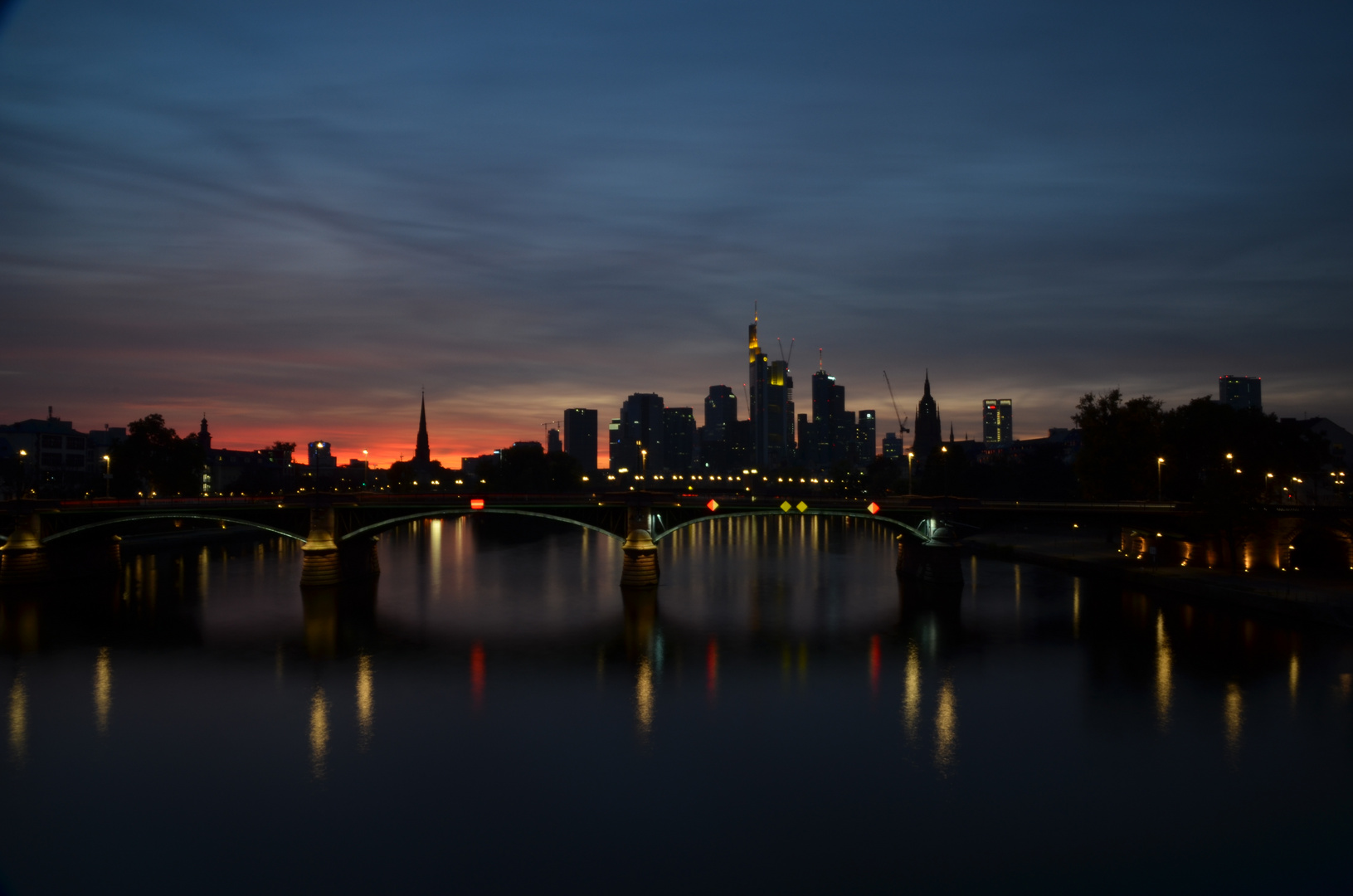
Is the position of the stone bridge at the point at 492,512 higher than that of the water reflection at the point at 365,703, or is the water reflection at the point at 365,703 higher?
the stone bridge at the point at 492,512

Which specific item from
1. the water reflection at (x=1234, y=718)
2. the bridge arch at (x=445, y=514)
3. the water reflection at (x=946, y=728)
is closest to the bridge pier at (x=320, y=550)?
the bridge arch at (x=445, y=514)

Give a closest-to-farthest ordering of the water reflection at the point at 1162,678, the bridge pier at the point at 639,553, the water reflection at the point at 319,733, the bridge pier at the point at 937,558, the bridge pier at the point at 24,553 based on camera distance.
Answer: the water reflection at the point at 319,733 → the water reflection at the point at 1162,678 → the bridge pier at the point at 24,553 → the bridge pier at the point at 639,553 → the bridge pier at the point at 937,558

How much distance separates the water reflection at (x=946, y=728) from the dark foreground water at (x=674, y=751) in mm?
254

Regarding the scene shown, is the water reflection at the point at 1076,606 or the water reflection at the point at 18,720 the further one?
the water reflection at the point at 1076,606

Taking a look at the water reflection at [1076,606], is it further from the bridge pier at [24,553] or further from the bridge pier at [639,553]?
the bridge pier at [24,553]

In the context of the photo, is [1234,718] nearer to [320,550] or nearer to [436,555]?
[320,550]

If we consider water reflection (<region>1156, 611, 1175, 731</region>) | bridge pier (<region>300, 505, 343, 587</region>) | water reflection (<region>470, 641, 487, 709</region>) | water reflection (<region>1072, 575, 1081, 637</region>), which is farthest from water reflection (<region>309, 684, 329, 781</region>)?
water reflection (<region>1072, 575, 1081, 637</region>)

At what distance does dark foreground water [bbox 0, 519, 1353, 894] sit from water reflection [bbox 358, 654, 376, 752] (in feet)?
0.69

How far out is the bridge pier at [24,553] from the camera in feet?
223

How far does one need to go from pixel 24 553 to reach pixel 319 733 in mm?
52151

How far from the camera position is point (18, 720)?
35469 millimetres

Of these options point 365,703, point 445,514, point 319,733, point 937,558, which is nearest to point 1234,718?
point 937,558

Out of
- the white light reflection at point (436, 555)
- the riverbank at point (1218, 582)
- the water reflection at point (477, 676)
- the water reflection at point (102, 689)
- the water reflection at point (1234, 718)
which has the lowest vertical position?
the white light reflection at point (436, 555)

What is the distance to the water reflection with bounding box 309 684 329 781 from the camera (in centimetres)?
3050
